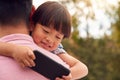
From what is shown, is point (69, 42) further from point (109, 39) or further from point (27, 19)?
point (27, 19)

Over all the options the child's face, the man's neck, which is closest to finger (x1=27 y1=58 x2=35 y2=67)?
the man's neck

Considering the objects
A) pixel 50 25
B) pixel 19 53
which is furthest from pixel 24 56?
pixel 50 25

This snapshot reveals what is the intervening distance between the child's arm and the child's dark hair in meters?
0.29

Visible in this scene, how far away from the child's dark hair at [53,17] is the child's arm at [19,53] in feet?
0.94

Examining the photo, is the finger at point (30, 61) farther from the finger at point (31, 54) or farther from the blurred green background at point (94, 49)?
the blurred green background at point (94, 49)

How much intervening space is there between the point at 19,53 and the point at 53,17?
0.39 m

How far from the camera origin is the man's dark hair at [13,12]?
73.3 inches

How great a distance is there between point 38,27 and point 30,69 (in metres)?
0.30

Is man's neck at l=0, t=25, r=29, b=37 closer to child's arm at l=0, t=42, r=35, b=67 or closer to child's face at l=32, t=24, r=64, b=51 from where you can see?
child's arm at l=0, t=42, r=35, b=67

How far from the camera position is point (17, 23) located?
6.12 feet

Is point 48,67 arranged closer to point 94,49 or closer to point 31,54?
point 31,54

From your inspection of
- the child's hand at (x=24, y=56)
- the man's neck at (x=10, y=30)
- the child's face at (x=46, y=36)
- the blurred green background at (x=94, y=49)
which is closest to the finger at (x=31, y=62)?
the child's hand at (x=24, y=56)

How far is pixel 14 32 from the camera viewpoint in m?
1.86

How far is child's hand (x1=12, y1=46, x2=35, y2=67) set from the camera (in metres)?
1.74
